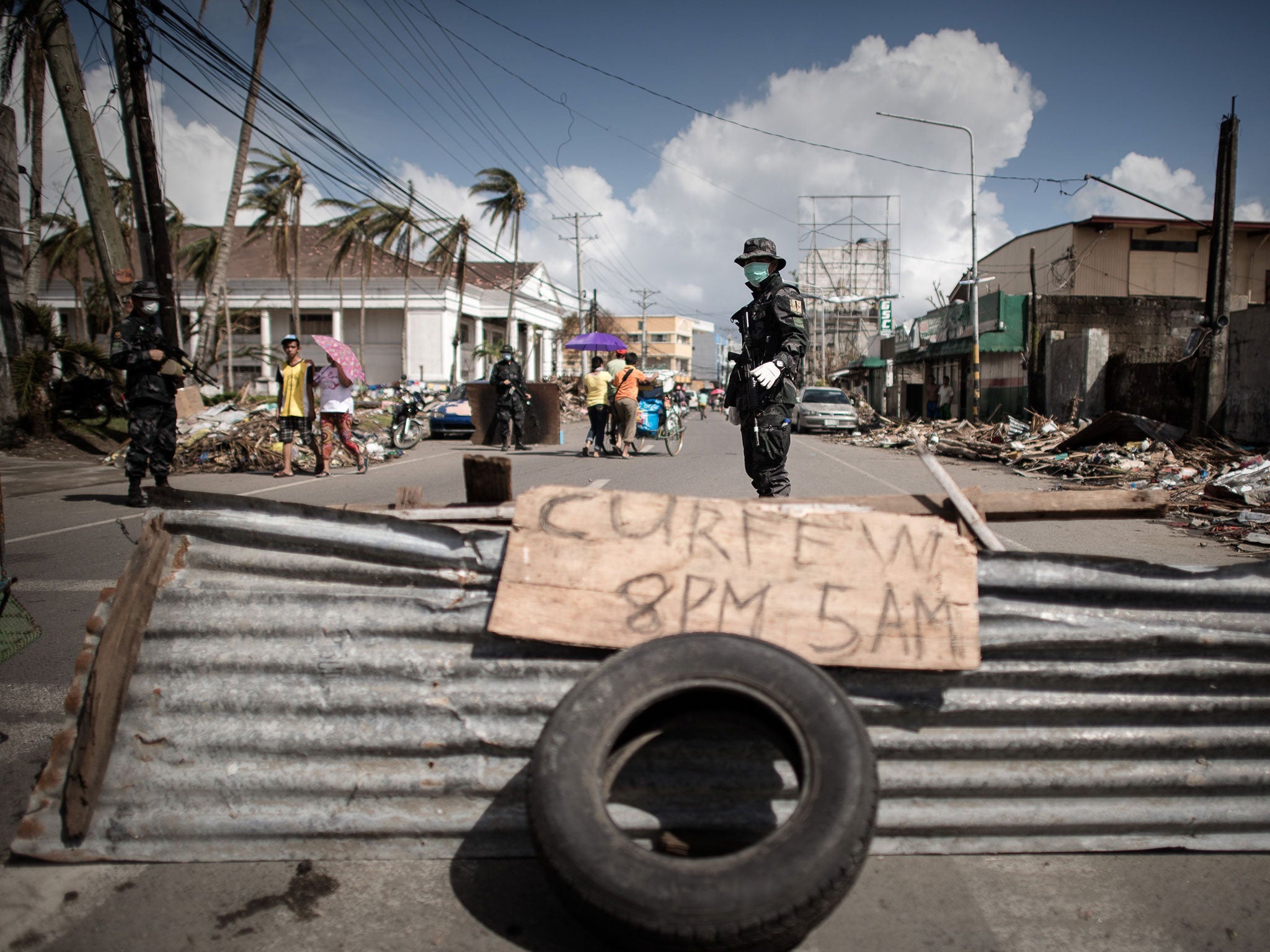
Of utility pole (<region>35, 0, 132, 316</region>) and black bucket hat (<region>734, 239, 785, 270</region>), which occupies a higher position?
utility pole (<region>35, 0, 132, 316</region>)

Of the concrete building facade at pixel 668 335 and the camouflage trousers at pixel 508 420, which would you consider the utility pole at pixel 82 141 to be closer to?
the camouflage trousers at pixel 508 420

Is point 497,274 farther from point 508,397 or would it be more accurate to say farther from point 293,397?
point 293,397

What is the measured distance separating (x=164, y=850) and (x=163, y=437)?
22.5 feet

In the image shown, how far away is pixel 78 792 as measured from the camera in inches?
86.8

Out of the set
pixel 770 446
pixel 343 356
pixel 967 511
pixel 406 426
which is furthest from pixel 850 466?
pixel 967 511

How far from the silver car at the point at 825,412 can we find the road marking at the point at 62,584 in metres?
22.9

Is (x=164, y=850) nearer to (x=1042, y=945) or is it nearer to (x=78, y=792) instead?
(x=78, y=792)

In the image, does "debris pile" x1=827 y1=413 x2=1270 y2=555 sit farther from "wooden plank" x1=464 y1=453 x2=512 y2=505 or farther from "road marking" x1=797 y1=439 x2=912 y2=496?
"wooden plank" x1=464 y1=453 x2=512 y2=505

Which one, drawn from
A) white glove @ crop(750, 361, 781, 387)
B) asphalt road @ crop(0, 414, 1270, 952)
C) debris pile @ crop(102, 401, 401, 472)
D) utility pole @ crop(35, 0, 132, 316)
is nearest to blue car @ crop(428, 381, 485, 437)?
debris pile @ crop(102, 401, 401, 472)

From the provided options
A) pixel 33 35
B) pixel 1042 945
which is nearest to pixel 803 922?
pixel 1042 945

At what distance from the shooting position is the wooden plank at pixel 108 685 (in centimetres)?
221

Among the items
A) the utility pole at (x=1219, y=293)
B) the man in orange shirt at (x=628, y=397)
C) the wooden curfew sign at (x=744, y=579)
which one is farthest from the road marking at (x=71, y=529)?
the utility pole at (x=1219, y=293)

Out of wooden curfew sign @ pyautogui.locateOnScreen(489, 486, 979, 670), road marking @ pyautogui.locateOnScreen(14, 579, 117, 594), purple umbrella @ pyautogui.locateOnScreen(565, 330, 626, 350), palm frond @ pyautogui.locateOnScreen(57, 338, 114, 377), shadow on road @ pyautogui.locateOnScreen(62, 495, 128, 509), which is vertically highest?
purple umbrella @ pyautogui.locateOnScreen(565, 330, 626, 350)

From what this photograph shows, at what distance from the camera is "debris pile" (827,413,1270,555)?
8.30 meters
